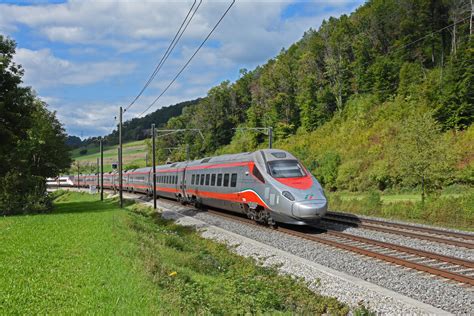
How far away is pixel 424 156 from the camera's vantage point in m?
23.8

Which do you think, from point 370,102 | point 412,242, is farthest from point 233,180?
point 370,102

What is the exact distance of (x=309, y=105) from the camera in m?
74.6

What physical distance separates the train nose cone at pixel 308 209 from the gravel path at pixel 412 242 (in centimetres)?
167

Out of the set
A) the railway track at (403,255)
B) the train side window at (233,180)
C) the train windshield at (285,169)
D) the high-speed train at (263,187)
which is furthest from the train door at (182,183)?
the railway track at (403,255)

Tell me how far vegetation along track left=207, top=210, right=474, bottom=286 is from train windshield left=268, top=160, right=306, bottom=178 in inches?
99.7

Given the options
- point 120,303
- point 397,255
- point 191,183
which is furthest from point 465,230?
point 191,183

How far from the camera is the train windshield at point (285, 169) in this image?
19.2 metres

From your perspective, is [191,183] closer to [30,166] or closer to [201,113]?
[30,166]

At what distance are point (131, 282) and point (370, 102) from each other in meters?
59.4

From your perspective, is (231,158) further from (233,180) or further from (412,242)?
(412,242)

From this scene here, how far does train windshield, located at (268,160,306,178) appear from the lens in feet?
63.0

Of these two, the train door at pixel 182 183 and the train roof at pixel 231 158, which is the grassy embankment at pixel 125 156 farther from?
the train roof at pixel 231 158

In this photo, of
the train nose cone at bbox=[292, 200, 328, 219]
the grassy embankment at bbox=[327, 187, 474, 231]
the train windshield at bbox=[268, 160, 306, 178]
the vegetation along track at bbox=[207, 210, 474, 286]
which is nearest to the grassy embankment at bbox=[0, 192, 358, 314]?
the vegetation along track at bbox=[207, 210, 474, 286]

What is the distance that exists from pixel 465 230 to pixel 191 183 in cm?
1785
